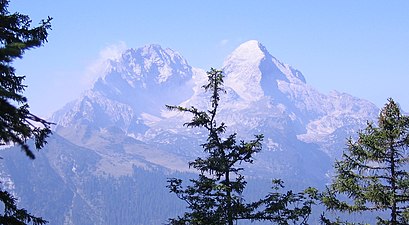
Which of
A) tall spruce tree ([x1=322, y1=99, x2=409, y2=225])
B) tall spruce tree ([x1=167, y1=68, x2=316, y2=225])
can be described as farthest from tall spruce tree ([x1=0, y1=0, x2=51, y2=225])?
tall spruce tree ([x1=322, y1=99, x2=409, y2=225])

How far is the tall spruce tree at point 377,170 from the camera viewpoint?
859 inches

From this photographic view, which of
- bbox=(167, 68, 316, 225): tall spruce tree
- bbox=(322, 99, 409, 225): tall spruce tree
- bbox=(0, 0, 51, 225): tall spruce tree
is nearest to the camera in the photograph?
bbox=(0, 0, 51, 225): tall spruce tree

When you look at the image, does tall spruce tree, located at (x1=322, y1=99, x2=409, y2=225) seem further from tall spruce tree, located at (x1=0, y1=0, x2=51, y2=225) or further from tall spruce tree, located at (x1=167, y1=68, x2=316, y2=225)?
tall spruce tree, located at (x1=0, y1=0, x2=51, y2=225)

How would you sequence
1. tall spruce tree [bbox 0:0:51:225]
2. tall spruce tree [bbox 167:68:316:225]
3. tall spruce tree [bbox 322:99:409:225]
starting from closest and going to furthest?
tall spruce tree [bbox 0:0:51:225]
tall spruce tree [bbox 322:99:409:225]
tall spruce tree [bbox 167:68:316:225]

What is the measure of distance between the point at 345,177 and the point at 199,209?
6.94 m

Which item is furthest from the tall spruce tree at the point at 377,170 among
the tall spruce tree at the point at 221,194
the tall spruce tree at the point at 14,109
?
the tall spruce tree at the point at 14,109

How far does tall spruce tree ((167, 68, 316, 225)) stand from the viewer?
2233cm

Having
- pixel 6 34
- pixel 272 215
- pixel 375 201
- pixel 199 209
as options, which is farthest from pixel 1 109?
pixel 375 201

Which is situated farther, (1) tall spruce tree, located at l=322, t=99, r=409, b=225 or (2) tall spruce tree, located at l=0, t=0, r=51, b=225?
(1) tall spruce tree, located at l=322, t=99, r=409, b=225

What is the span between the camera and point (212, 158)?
23.2m

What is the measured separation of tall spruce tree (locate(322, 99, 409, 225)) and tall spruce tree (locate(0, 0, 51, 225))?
1305 centimetres

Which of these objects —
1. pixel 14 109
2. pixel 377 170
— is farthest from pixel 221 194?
pixel 14 109

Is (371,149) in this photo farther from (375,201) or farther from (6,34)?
(6,34)

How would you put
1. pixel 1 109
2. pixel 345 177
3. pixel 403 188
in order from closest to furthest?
1. pixel 1 109
2. pixel 403 188
3. pixel 345 177
